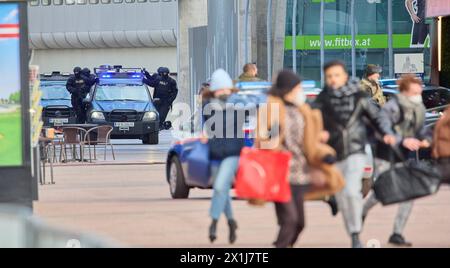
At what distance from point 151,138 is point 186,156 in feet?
72.1

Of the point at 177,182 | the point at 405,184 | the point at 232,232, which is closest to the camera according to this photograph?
the point at 405,184

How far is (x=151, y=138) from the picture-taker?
137 feet

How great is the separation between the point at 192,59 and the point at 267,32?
265 inches

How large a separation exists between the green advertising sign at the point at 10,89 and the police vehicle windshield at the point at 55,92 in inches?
1084

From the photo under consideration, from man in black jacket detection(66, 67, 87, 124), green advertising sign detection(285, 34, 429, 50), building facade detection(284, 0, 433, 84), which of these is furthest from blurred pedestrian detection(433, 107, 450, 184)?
green advertising sign detection(285, 34, 429, 50)

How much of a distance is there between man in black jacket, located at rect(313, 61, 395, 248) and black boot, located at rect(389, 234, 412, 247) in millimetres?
796

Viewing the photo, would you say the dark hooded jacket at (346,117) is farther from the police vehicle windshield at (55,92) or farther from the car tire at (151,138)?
the police vehicle windshield at (55,92)

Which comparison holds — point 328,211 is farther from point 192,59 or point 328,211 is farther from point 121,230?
point 192,59

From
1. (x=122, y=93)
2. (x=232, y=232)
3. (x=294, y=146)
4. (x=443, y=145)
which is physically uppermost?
(x=122, y=93)

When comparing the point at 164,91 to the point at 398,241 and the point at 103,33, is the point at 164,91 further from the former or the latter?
the point at 103,33

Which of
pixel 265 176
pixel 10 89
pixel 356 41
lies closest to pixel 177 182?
pixel 10 89

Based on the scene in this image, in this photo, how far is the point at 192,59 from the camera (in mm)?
50688

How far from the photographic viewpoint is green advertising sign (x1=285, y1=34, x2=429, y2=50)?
56219 millimetres

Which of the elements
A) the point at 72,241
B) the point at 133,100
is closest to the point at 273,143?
the point at 72,241
